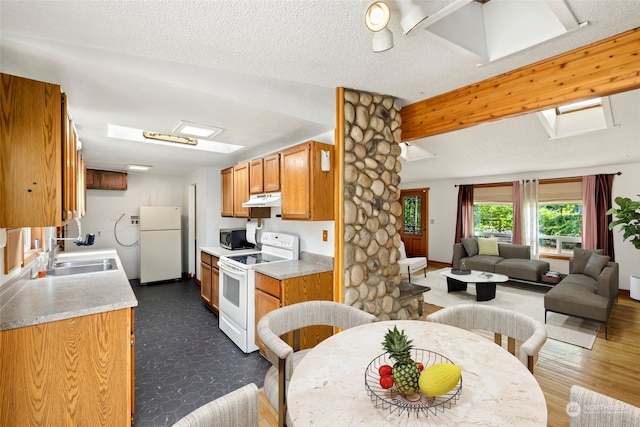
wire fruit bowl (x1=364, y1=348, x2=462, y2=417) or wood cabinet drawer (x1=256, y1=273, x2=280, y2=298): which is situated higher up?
wire fruit bowl (x1=364, y1=348, x2=462, y2=417)

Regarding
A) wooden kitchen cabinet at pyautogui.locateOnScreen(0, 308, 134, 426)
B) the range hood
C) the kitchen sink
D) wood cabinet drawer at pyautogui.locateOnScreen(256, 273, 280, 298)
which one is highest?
Result: the range hood

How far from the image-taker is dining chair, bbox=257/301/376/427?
1340mm

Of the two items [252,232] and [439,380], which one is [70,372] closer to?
[439,380]

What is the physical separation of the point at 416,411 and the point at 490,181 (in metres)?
7.51

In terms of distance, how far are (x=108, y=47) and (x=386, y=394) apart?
2.26 metres

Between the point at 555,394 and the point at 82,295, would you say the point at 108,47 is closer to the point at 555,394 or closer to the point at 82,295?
the point at 82,295

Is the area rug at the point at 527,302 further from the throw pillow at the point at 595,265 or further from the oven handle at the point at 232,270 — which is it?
the oven handle at the point at 232,270

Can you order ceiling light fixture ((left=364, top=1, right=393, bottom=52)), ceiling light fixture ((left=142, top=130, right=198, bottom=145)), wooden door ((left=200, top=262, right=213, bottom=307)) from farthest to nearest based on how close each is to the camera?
1. wooden door ((left=200, top=262, right=213, bottom=307))
2. ceiling light fixture ((left=142, top=130, right=198, bottom=145))
3. ceiling light fixture ((left=364, top=1, right=393, bottom=52))

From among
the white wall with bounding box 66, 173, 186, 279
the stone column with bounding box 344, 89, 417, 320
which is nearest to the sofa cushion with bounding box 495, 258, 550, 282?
the stone column with bounding box 344, 89, 417, 320

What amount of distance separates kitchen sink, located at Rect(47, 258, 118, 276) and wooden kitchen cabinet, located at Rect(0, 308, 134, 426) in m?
1.54

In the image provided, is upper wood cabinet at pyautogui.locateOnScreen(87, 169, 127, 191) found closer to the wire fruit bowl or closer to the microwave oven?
the microwave oven

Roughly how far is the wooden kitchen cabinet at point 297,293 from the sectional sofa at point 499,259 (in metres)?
4.60

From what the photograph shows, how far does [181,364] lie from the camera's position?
2.71 metres

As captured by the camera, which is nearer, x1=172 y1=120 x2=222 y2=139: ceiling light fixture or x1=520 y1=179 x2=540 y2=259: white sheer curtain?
x1=172 y1=120 x2=222 y2=139: ceiling light fixture
